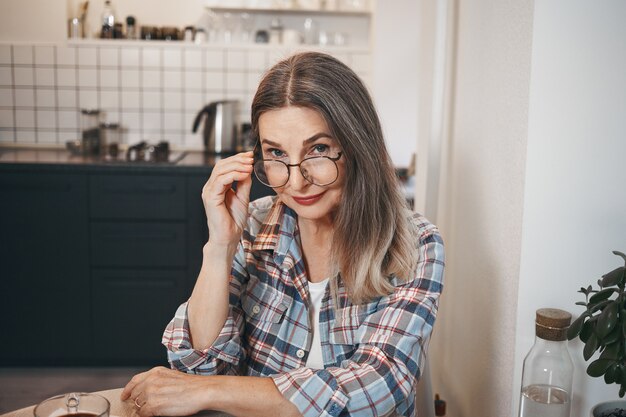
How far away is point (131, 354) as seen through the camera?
11.4ft

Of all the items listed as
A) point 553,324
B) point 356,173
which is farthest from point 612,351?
point 356,173

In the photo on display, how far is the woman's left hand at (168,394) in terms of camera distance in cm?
126

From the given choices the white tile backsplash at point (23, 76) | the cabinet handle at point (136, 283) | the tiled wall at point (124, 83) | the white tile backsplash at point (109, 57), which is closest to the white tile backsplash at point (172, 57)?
the tiled wall at point (124, 83)

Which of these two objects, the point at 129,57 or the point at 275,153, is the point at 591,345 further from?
the point at 129,57

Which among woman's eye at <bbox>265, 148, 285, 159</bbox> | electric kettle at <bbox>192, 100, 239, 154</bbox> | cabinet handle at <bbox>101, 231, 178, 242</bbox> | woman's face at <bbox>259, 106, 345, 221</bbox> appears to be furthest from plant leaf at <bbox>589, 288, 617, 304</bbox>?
electric kettle at <bbox>192, 100, 239, 154</bbox>

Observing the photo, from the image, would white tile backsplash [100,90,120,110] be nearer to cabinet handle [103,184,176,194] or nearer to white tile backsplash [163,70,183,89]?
white tile backsplash [163,70,183,89]

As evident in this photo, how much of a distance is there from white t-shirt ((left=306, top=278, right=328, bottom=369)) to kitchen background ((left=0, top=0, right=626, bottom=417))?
0.41m

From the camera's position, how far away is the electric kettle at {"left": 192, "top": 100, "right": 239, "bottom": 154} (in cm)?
384

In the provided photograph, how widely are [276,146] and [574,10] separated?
2.09 ft

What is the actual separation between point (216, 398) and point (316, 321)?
344mm

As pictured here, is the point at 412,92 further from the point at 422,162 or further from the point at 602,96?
the point at 602,96

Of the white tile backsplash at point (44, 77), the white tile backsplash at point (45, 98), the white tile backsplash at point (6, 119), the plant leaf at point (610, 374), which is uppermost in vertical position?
the white tile backsplash at point (44, 77)

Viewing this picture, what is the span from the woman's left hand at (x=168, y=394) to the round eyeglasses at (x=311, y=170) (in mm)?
405

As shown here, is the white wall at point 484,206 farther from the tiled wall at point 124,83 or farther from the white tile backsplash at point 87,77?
the white tile backsplash at point 87,77
